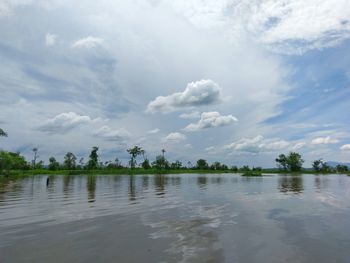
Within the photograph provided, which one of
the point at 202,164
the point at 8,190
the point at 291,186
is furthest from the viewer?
the point at 202,164

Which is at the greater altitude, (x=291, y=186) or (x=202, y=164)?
(x=202, y=164)

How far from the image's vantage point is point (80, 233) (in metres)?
15.1

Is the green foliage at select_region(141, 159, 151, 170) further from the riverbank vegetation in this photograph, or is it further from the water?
the water

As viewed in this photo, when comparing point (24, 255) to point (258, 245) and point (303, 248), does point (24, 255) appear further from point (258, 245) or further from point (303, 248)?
point (303, 248)

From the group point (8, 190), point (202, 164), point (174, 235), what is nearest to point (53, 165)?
point (202, 164)

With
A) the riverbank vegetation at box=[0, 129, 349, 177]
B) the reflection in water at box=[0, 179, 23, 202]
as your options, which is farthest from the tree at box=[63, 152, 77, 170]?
the reflection in water at box=[0, 179, 23, 202]

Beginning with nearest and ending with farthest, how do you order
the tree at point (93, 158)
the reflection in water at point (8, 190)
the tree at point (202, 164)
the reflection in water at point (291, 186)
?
the reflection in water at point (8, 190), the reflection in water at point (291, 186), the tree at point (93, 158), the tree at point (202, 164)

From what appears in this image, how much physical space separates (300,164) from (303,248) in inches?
7251

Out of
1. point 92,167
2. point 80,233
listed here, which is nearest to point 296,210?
point 80,233

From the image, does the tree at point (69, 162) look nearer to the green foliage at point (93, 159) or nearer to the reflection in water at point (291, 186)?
the green foliage at point (93, 159)

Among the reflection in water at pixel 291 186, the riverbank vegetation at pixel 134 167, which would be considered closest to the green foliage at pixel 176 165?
the riverbank vegetation at pixel 134 167

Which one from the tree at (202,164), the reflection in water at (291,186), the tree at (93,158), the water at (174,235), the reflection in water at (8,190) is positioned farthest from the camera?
the tree at (202,164)

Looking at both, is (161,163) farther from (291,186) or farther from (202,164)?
(291,186)

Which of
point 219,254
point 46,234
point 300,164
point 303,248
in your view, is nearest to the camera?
point 219,254
